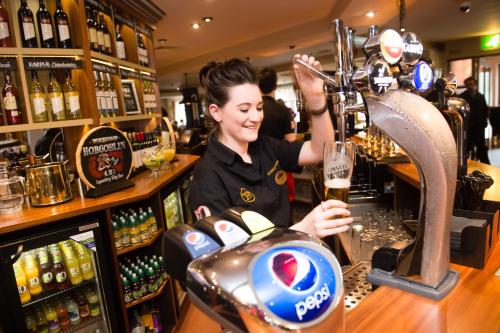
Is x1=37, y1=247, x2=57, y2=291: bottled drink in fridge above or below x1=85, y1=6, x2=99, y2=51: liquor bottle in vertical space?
below

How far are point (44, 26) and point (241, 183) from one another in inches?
81.5

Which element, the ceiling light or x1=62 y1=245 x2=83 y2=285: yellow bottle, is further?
the ceiling light

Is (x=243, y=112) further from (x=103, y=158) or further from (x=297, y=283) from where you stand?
(x=103, y=158)

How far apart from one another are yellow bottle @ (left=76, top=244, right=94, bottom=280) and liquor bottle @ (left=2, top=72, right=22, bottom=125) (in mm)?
918

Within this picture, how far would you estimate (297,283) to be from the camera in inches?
16.3

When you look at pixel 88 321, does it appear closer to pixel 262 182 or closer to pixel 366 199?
pixel 262 182

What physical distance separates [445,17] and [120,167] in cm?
645

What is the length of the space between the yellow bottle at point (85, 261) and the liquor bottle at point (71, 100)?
964 mm

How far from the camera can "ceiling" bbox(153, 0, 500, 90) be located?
5.07 m

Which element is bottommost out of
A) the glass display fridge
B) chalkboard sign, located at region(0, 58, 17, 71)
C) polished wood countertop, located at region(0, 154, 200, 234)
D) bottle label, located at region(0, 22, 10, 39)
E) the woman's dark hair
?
the glass display fridge

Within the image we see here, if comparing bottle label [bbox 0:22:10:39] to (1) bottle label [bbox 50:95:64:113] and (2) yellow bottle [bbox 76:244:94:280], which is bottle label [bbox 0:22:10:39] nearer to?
(1) bottle label [bbox 50:95:64:113]

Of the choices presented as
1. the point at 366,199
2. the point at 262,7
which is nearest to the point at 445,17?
the point at 262,7

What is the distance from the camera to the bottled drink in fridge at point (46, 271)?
6.64ft

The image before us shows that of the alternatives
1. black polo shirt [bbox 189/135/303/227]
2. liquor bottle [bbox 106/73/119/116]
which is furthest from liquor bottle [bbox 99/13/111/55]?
black polo shirt [bbox 189/135/303/227]
